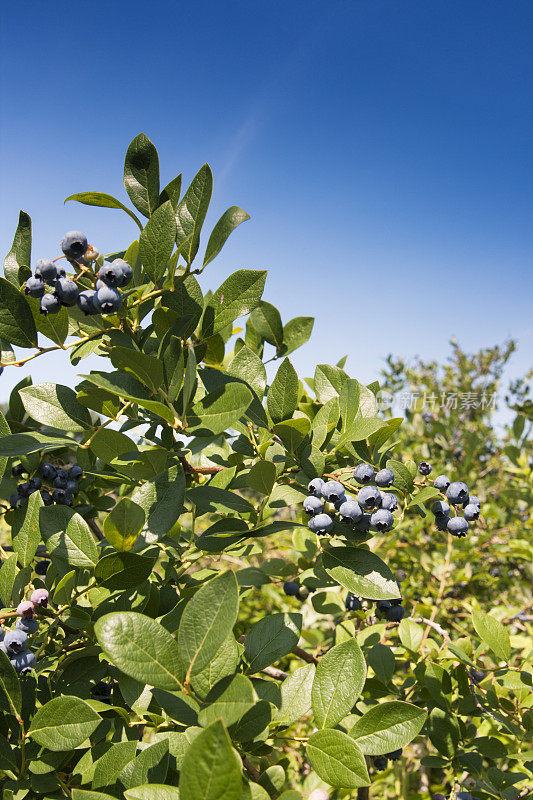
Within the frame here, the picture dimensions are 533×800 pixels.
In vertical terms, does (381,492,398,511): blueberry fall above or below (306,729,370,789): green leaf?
above

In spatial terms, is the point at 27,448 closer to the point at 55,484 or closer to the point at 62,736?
the point at 62,736

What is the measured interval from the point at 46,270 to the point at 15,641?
2.38ft

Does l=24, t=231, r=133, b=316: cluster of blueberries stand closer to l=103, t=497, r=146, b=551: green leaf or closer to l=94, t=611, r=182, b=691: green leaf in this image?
l=103, t=497, r=146, b=551: green leaf

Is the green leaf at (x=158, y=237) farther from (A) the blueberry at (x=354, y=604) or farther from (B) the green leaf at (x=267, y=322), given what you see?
(A) the blueberry at (x=354, y=604)

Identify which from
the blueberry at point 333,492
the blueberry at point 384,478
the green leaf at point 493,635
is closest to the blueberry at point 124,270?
the blueberry at point 333,492

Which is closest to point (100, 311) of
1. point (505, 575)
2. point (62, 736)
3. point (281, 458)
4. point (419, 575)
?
point (281, 458)

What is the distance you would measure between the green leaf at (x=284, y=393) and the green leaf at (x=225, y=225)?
293 mm

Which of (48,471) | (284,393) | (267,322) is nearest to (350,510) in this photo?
(284,393)

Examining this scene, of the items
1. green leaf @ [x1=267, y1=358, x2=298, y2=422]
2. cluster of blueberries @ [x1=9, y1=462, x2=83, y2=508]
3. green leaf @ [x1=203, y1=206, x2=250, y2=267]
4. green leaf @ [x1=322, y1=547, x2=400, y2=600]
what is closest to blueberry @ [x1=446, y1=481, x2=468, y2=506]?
green leaf @ [x1=322, y1=547, x2=400, y2=600]

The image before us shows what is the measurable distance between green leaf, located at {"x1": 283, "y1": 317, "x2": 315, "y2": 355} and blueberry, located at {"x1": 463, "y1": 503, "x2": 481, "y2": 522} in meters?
0.66

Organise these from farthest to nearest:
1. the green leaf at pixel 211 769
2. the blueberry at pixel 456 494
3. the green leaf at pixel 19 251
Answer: the blueberry at pixel 456 494 < the green leaf at pixel 19 251 < the green leaf at pixel 211 769

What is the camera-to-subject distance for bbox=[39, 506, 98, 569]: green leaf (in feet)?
3.30

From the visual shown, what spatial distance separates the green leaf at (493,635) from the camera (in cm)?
138

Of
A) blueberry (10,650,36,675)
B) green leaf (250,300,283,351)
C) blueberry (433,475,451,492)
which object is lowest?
blueberry (10,650,36,675)
